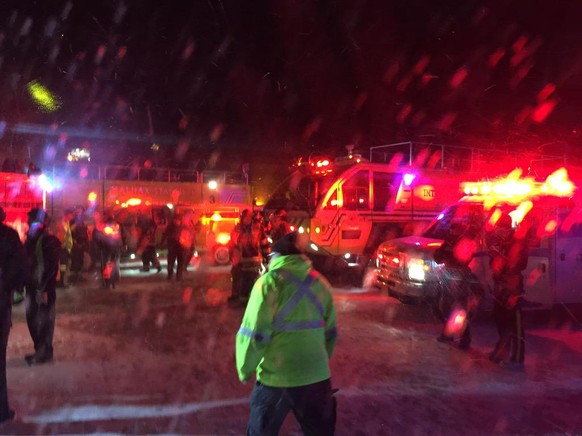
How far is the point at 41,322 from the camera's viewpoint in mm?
5867

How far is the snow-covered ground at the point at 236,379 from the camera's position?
4.43 meters

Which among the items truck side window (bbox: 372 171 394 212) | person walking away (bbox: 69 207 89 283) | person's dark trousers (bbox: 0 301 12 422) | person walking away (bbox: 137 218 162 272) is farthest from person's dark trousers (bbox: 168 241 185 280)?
person's dark trousers (bbox: 0 301 12 422)

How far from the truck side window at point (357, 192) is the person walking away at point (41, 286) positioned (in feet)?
23.7

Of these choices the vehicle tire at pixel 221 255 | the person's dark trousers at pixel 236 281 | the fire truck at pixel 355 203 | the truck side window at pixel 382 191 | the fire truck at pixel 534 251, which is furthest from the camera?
the vehicle tire at pixel 221 255

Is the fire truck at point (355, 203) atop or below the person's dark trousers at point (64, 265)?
atop

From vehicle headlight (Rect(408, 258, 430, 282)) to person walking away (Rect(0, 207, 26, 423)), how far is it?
5.20 m

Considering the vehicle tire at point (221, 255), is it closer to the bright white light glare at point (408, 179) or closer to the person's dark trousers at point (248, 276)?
the bright white light glare at point (408, 179)

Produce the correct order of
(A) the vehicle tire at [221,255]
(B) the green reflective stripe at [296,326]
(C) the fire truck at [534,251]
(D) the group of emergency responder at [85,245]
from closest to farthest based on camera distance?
(B) the green reflective stripe at [296,326] < (C) the fire truck at [534,251] < (D) the group of emergency responder at [85,245] < (A) the vehicle tire at [221,255]

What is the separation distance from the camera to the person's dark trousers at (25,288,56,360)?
19.1 ft

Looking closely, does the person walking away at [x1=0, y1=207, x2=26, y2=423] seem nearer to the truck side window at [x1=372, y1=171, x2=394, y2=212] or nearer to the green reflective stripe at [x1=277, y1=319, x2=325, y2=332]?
the green reflective stripe at [x1=277, y1=319, x2=325, y2=332]

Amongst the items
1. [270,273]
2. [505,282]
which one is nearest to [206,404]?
[270,273]

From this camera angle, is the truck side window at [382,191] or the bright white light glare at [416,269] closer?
the bright white light glare at [416,269]

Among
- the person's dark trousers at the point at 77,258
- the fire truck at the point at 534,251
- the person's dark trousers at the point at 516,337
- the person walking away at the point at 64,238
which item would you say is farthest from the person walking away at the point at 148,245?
the person's dark trousers at the point at 516,337

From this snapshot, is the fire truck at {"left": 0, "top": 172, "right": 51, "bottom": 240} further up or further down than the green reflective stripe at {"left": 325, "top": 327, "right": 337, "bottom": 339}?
further up
